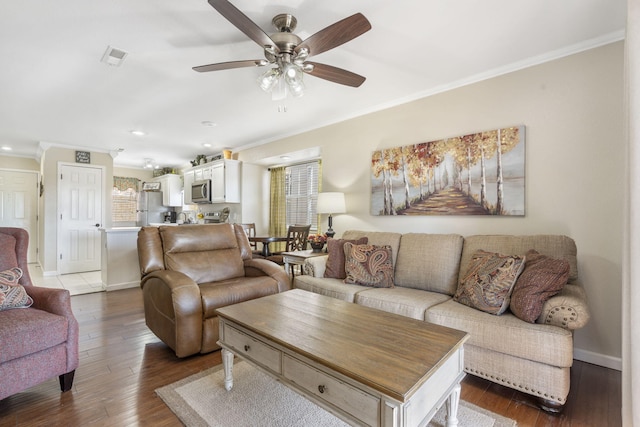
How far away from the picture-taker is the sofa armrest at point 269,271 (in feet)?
9.16

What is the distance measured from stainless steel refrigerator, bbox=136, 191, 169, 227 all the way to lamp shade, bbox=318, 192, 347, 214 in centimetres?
579

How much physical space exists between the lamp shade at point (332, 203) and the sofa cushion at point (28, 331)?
103 inches

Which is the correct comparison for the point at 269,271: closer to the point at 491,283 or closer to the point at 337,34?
the point at 491,283

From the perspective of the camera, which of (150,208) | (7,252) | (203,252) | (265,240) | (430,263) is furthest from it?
(150,208)

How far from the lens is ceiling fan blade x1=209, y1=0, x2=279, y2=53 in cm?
144

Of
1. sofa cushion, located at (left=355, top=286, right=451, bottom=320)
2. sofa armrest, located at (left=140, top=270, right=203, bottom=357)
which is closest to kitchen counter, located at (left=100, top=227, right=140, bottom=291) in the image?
sofa armrest, located at (left=140, top=270, right=203, bottom=357)

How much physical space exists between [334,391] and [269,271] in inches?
68.6

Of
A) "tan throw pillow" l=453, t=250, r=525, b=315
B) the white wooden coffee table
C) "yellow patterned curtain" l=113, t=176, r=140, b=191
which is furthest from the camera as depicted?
"yellow patterned curtain" l=113, t=176, r=140, b=191

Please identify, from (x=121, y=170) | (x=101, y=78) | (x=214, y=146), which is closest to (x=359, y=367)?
(x=101, y=78)

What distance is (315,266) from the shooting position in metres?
3.07

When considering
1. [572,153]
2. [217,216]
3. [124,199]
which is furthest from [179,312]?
[124,199]

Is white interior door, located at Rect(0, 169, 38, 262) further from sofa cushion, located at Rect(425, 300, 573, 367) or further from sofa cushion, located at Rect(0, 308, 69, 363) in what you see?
sofa cushion, located at Rect(425, 300, 573, 367)

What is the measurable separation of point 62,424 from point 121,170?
7.76 m

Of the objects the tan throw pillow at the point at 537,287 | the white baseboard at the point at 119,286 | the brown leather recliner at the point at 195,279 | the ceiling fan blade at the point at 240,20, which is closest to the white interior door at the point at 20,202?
the white baseboard at the point at 119,286
